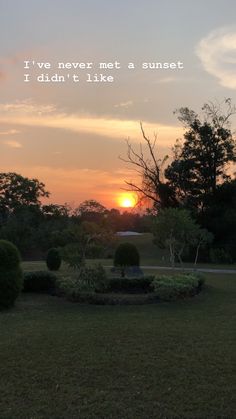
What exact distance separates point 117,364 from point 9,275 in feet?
17.4

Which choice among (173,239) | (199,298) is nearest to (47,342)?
(199,298)

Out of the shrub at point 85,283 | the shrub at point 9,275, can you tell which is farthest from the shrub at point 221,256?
the shrub at point 9,275

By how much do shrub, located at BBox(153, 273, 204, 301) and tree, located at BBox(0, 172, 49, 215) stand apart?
137 feet

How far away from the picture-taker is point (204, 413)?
4.57 m

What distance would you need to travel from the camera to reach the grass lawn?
15.5 ft

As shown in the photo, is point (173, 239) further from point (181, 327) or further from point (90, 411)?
point (90, 411)

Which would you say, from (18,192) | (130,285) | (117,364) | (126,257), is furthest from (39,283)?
(18,192)

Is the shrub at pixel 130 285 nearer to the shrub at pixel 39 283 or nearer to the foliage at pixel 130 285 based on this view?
the foliage at pixel 130 285

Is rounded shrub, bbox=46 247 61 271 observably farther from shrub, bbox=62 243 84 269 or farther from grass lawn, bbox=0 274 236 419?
grass lawn, bbox=0 274 236 419

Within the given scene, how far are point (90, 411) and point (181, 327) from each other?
13.9ft

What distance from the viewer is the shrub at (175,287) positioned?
12.2 metres

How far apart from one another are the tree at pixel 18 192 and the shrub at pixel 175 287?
4162 centimetres

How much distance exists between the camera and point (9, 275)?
1081 cm

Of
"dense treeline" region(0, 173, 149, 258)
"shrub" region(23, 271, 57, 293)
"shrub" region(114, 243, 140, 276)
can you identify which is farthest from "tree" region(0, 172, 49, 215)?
"shrub" region(23, 271, 57, 293)
